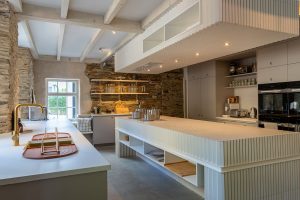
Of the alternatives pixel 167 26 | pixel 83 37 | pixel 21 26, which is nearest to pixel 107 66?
pixel 83 37

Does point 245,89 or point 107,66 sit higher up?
point 107,66

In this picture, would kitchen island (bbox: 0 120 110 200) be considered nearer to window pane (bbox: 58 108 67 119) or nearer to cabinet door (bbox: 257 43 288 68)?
cabinet door (bbox: 257 43 288 68)

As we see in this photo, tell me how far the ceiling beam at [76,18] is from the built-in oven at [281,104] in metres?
2.70

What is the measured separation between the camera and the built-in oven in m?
3.71

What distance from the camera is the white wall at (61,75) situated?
628 cm

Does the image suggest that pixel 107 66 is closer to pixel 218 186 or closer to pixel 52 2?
pixel 52 2

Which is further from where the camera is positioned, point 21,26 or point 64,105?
point 64,105

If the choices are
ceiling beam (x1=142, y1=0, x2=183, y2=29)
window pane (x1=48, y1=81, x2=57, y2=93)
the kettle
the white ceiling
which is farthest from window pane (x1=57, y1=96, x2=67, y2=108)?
the kettle

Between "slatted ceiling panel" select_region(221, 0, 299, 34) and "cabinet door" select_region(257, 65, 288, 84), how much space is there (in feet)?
6.32

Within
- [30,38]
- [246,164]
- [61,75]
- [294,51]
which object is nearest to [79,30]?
[30,38]

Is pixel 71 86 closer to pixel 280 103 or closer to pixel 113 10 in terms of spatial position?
pixel 113 10

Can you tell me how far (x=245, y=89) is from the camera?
18.3ft

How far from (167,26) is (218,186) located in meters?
1.98

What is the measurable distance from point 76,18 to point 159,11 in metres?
1.24
